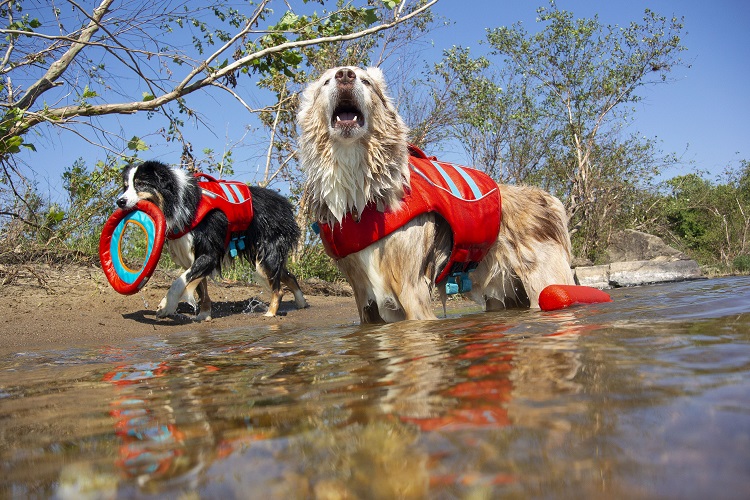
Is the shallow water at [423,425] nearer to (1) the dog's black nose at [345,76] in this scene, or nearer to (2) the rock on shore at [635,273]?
(1) the dog's black nose at [345,76]

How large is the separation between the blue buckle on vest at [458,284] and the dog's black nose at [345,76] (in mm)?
1912

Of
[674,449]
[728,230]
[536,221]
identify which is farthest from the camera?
[728,230]

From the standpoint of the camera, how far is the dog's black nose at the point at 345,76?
4.14m

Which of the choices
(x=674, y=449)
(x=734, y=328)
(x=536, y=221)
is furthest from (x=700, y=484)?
(x=536, y=221)

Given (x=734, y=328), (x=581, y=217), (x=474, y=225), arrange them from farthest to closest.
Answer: (x=581, y=217) → (x=474, y=225) → (x=734, y=328)

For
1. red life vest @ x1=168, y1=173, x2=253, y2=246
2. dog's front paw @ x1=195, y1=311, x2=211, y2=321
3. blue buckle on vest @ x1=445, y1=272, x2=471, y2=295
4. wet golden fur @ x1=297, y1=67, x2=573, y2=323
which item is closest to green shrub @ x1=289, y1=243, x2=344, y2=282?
red life vest @ x1=168, y1=173, x2=253, y2=246

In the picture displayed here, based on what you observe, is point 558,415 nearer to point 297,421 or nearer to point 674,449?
point 674,449

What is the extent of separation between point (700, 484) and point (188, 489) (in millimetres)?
712

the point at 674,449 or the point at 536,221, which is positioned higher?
the point at 536,221

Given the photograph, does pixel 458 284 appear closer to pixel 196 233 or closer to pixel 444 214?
pixel 444 214

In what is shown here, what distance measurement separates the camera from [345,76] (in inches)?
164

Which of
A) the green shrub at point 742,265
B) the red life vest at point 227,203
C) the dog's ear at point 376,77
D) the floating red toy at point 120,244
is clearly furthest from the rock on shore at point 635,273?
the dog's ear at point 376,77

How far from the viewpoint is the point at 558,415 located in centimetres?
112

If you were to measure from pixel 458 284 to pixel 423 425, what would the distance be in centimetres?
425
